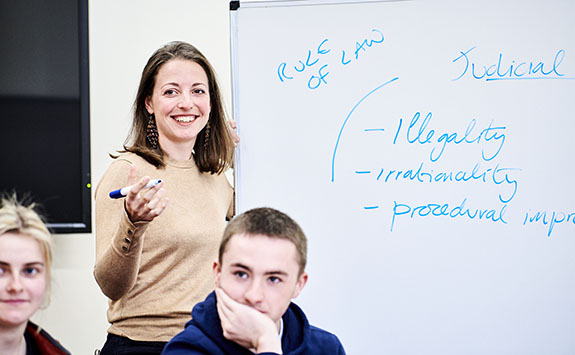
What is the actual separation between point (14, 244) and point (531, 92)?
4.28 feet

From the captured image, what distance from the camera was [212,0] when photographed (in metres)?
2.36

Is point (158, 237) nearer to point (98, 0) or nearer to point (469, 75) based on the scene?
point (469, 75)

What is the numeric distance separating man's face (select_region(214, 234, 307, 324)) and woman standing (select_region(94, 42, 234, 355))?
0.24 metres

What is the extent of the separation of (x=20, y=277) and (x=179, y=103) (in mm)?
659

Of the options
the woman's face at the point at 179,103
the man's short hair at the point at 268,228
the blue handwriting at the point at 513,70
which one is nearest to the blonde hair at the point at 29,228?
the man's short hair at the point at 268,228

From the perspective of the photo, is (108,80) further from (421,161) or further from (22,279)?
(22,279)

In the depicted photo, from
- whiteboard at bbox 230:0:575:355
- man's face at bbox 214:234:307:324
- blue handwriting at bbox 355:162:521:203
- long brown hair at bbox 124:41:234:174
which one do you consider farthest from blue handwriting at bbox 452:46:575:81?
man's face at bbox 214:234:307:324

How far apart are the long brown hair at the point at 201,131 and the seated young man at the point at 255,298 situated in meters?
0.44

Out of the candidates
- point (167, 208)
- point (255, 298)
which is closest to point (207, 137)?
point (167, 208)

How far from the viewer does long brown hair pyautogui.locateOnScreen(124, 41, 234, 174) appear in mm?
1637

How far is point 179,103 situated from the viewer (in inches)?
62.9

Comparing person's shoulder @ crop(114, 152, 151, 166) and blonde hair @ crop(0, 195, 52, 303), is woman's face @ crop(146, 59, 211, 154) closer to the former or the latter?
person's shoulder @ crop(114, 152, 151, 166)

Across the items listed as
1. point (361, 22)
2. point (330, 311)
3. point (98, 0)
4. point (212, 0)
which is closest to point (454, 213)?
point (330, 311)

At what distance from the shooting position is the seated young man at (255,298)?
3.84ft
